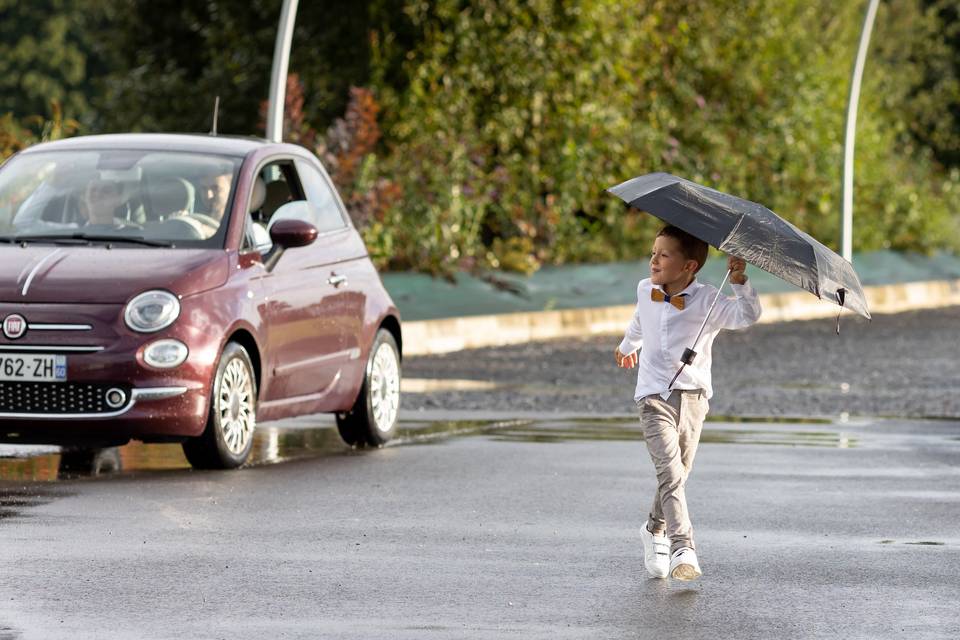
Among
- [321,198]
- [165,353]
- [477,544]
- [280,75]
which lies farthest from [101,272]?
[280,75]

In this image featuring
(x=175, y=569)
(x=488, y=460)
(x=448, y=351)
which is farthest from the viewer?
(x=448, y=351)

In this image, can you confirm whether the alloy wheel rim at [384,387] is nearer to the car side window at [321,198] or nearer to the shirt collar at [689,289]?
the car side window at [321,198]

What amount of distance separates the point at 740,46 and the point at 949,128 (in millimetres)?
17663

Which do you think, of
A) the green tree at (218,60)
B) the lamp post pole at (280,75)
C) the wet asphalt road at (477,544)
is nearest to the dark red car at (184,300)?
the wet asphalt road at (477,544)

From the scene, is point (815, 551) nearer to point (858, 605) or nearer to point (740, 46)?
point (858, 605)

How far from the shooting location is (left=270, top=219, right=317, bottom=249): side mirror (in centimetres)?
1155

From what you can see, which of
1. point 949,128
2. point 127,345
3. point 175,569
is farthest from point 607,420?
point 949,128

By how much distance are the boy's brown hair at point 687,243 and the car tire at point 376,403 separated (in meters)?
4.73

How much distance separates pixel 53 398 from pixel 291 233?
171 cm

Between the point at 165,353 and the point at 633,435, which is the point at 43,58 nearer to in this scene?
the point at 633,435

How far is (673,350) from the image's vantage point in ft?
26.2

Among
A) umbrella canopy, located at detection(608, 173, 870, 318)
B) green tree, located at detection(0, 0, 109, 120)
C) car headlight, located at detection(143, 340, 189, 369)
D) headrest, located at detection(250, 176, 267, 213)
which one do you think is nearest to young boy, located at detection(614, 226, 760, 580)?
umbrella canopy, located at detection(608, 173, 870, 318)

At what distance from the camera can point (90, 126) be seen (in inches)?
1438

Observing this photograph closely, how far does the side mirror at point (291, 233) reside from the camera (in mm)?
11547
